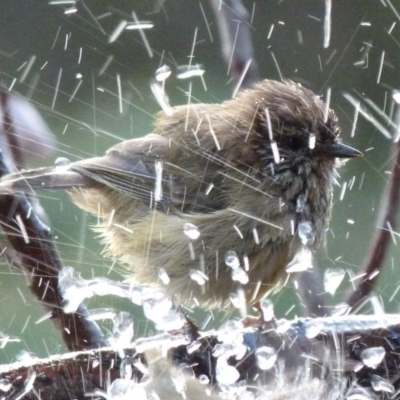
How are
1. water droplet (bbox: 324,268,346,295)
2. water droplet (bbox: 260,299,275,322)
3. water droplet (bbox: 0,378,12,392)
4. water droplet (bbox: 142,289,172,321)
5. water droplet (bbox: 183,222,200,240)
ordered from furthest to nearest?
water droplet (bbox: 183,222,200,240)
water droplet (bbox: 142,289,172,321)
water droplet (bbox: 324,268,346,295)
water droplet (bbox: 260,299,275,322)
water droplet (bbox: 0,378,12,392)

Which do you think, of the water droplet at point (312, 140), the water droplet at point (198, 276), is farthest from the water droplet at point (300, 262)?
the water droplet at point (312, 140)

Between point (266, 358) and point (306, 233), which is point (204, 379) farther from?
point (306, 233)

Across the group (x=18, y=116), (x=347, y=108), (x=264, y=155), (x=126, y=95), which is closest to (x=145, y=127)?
(x=126, y=95)

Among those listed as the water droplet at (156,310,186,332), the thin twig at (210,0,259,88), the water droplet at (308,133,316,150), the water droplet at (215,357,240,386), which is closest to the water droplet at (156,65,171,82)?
the thin twig at (210,0,259,88)

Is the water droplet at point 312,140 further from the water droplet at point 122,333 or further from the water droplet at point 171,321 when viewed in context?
the water droplet at point 122,333

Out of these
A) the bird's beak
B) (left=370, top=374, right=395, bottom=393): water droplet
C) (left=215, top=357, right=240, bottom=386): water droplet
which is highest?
the bird's beak

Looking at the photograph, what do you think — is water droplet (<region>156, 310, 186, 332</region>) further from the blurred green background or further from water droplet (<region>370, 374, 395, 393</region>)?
the blurred green background
